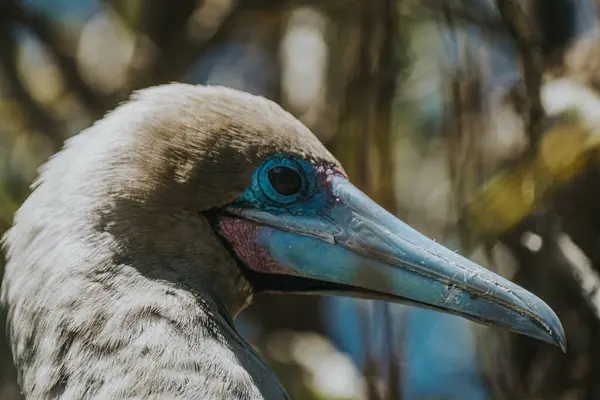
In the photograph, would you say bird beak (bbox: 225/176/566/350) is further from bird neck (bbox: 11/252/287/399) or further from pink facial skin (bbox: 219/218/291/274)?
bird neck (bbox: 11/252/287/399)

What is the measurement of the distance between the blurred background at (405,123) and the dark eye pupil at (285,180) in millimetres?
571

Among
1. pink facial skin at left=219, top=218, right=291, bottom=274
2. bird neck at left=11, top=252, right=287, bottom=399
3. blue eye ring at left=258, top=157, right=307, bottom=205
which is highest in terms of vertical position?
blue eye ring at left=258, top=157, right=307, bottom=205

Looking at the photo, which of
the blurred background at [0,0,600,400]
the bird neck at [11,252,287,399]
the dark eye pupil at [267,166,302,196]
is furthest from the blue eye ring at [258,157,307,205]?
the blurred background at [0,0,600,400]

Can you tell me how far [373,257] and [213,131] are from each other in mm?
568

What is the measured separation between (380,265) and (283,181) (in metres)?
0.37

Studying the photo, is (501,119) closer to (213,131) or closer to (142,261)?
(213,131)

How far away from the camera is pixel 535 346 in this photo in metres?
4.12

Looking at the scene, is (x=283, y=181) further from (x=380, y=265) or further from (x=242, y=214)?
(x=380, y=265)

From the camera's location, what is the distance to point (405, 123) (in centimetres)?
636

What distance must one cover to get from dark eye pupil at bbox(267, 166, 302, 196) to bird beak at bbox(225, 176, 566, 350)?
73 millimetres

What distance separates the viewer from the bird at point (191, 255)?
2.94m

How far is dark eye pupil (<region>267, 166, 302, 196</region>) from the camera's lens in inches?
131

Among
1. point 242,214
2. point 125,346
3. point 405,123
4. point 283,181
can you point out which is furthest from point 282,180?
point 405,123

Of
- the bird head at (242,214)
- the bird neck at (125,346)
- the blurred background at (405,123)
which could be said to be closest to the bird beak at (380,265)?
the bird head at (242,214)
